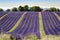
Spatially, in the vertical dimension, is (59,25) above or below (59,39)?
below

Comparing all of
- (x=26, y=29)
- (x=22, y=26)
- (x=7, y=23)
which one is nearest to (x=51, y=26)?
(x=22, y=26)

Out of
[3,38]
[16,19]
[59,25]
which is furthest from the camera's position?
[16,19]

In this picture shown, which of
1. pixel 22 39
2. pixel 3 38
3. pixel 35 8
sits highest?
pixel 3 38

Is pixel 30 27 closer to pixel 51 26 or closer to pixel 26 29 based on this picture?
pixel 26 29

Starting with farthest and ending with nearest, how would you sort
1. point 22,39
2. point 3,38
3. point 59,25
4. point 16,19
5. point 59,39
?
point 16,19
point 59,25
point 22,39
point 59,39
point 3,38

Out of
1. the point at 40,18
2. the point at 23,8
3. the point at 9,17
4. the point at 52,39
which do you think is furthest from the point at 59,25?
the point at 23,8

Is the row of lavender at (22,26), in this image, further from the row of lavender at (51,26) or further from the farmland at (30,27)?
the row of lavender at (51,26)

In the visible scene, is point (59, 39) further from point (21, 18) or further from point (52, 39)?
point (21, 18)

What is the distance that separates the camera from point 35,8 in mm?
57375

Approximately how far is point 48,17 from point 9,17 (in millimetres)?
5221

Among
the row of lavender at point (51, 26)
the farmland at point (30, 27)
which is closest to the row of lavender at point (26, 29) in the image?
the farmland at point (30, 27)

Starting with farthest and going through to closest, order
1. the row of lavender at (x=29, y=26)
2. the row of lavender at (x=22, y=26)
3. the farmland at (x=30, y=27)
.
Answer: the row of lavender at (x=29, y=26)
the row of lavender at (x=22, y=26)
the farmland at (x=30, y=27)

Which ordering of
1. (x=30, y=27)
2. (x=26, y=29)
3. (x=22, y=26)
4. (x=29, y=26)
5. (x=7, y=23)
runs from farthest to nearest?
1. (x=7, y=23)
2. (x=22, y=26)
3. (x=29, y=26)
4. (x=30, y=27)
5. (x=26, y=29)

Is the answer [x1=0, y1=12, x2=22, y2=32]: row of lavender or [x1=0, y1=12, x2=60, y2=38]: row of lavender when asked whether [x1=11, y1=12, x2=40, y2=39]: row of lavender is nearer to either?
[x1=0, y1=12, x2=60, y2=38]: row of lavender
